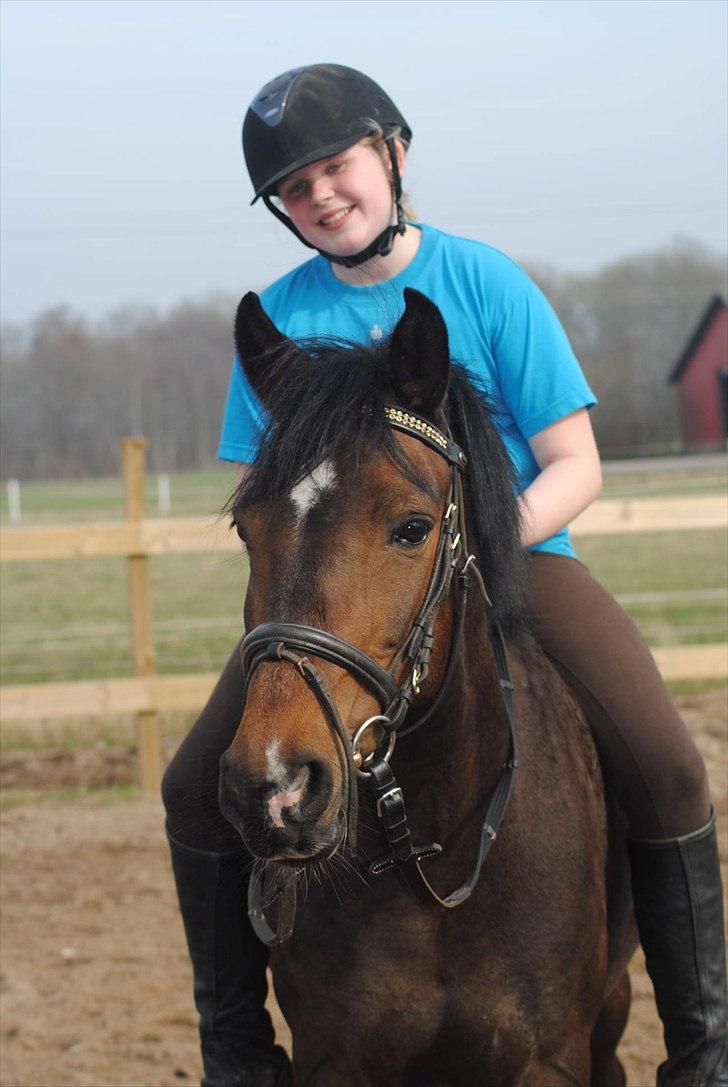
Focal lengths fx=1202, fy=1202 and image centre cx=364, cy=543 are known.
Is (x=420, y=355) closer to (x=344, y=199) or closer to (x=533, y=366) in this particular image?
(x=533, y=366)

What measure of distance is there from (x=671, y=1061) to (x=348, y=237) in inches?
82.4

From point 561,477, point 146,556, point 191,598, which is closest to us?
point 561,477

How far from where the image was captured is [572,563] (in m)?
2.96

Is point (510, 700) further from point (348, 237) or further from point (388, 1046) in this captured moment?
point (348, 237)

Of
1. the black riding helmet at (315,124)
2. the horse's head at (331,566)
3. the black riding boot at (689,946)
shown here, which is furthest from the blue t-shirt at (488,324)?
the black riding boot at (689,946)

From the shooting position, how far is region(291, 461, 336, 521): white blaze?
2.04 m

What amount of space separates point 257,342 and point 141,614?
498 cm

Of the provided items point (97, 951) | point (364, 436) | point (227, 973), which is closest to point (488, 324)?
point (364, 436)

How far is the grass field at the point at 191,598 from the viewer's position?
36.1ft

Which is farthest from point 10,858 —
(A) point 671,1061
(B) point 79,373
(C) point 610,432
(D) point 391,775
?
(C) point 610,432

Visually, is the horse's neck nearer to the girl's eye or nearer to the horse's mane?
the horse's mane

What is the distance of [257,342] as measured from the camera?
2436 mm

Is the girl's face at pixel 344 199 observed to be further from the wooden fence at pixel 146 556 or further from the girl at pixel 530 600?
the wooden fence at pixel 146 556

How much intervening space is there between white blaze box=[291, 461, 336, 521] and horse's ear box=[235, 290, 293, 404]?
37cm
